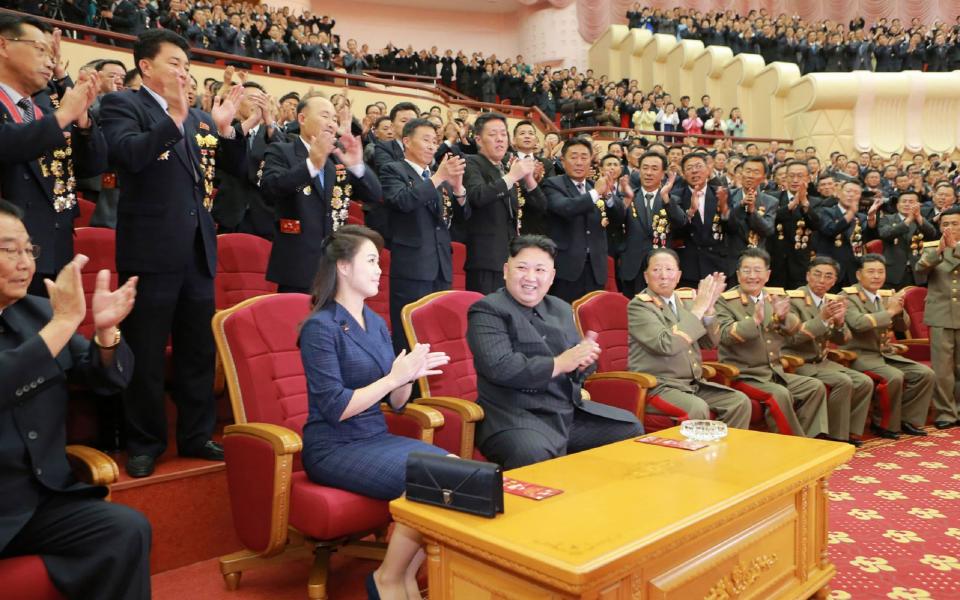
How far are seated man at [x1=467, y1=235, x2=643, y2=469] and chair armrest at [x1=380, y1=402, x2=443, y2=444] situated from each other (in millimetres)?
194

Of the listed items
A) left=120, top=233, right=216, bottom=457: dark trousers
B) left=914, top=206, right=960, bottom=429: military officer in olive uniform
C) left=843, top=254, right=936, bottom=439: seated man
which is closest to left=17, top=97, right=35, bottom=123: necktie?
left=120, top=233, right=216, bottom=457: dark trousers

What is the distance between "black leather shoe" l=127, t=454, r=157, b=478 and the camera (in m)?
2.03

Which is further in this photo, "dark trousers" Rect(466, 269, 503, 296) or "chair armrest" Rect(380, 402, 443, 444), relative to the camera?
"dark trousers" Rect(466, 269, 503, 296)

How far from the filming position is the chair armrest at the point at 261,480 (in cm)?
179

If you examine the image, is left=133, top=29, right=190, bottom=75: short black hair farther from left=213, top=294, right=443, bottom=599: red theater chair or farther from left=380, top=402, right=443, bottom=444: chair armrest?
left=380, top=402, right=443, bottom=444: chair armrest

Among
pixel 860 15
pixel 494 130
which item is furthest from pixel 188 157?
pixel 860 15

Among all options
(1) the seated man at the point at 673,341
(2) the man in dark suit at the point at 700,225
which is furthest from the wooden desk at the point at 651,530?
(2) the man in dark suit at the point at 700,225

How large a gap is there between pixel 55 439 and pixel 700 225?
10.6 ft

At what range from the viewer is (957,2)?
49.2 feet

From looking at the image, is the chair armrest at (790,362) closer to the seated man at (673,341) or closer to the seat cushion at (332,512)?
the seated man at (673,341)

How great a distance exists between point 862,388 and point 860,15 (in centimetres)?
1437

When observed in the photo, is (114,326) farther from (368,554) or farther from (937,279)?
(937,279)

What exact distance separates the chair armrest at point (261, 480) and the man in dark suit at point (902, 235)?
452 centimetres

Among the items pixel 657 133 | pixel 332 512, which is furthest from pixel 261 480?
pixel 657 133
